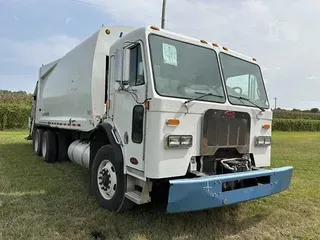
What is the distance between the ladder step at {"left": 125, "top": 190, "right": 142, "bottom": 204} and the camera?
11.8ft

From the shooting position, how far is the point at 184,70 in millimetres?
3834

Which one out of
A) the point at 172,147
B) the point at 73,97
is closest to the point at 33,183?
the point at 73,97

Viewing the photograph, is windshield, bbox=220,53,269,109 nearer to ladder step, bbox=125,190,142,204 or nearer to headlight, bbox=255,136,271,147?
headlight, bbox=255,136,271,147

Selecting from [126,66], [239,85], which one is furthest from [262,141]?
[126,66]

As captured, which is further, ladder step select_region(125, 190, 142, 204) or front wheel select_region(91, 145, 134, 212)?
front wheel select_region(91, 145, 134, 212)

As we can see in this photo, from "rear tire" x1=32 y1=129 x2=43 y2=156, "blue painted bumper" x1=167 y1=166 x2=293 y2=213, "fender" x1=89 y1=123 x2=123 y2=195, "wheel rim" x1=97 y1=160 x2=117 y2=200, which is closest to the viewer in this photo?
"blue painted bumper" x1=167 y1=166 x2=293 y2=213

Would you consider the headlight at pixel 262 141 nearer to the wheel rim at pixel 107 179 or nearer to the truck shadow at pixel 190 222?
the truck shadow at pixel 190 222

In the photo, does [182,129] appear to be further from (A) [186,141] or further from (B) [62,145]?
(B) [62,145]

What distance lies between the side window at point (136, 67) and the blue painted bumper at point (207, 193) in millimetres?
1379

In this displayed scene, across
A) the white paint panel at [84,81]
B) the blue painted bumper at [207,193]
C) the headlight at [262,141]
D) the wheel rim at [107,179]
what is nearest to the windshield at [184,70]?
the headlight at [262,141]

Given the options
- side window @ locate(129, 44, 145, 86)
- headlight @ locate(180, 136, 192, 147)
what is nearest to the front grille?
headlight @ locate(180, 136, 192, 147)

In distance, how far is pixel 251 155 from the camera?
4.43 meters

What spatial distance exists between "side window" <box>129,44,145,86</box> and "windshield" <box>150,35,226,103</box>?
0.20m

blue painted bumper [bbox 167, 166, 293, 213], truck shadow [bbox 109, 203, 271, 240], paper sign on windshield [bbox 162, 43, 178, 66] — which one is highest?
paper sign on windshield [bbox 162, 43, 178, 66]
